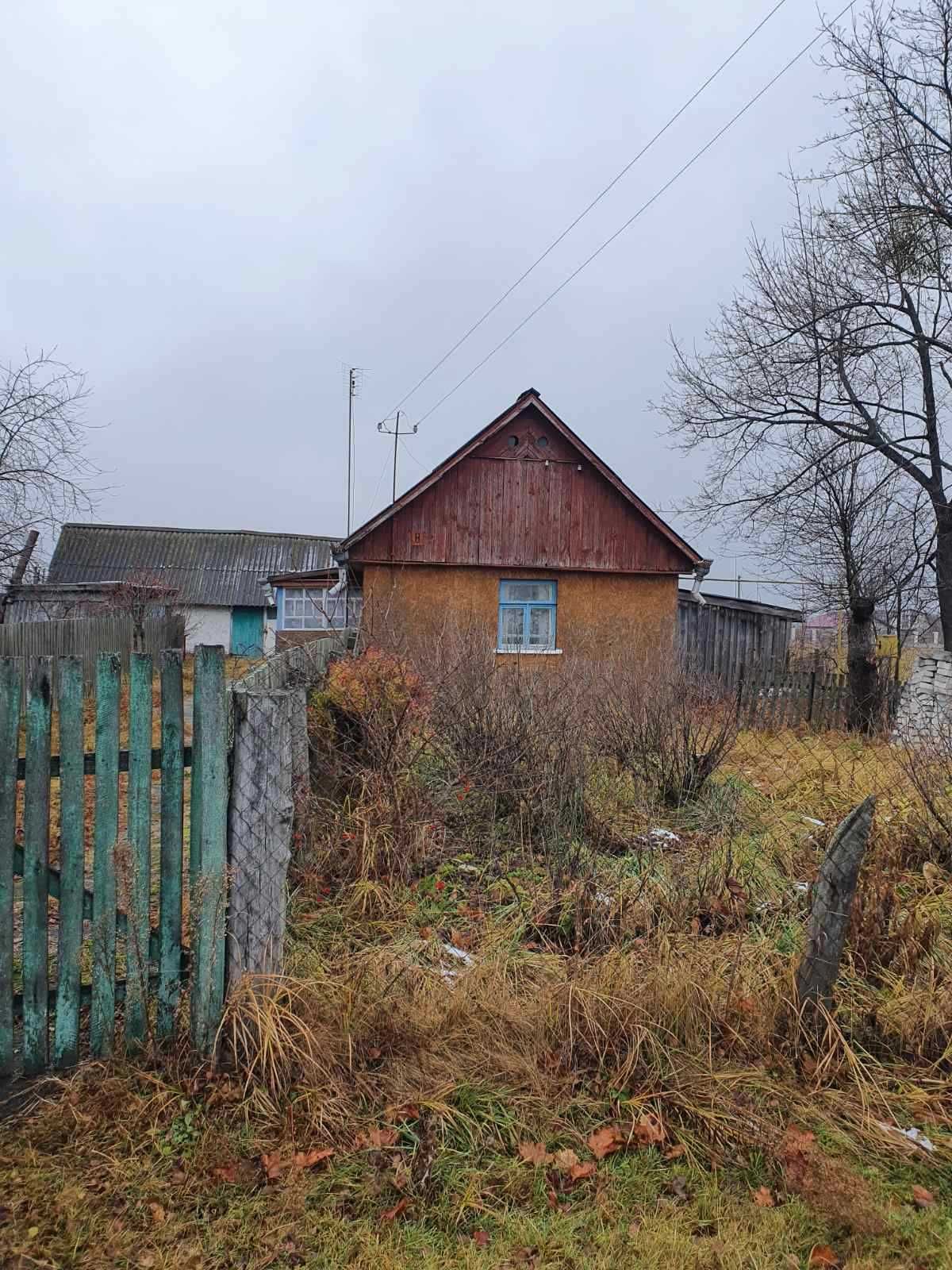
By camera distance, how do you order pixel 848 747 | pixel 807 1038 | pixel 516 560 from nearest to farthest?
pixel 807 1038 < pixel 848 747 < pixel 516 560

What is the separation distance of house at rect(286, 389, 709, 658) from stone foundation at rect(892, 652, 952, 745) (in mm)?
5175

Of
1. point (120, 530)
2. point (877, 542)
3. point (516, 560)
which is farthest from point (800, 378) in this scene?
point (120, 530)

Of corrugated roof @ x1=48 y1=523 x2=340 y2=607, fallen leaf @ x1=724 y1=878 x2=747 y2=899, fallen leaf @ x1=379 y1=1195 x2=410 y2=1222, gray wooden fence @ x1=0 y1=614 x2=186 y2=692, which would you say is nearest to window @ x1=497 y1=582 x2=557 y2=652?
gray wooden fence @ x1=0 y1=614 x2=186 y2=692

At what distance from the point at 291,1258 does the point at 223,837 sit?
1.33m

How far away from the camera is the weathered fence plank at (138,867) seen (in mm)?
2822

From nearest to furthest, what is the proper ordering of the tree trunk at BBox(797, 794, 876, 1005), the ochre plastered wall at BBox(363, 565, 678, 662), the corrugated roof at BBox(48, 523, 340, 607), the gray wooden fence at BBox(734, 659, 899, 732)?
the tree trunk at BBox(797, 794, 876, 1005)
the gray wooden fence at BBox(734, 659, 899, 732)
the ochre plastered wall at BBox(363, 565, 678, 662)
the corrugated roof at BBox(48, 523, 340, 607)

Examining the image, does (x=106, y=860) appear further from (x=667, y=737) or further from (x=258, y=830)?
(x=667, y=737)

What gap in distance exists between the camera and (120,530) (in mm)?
38938

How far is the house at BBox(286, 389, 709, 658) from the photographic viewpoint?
14984 mm

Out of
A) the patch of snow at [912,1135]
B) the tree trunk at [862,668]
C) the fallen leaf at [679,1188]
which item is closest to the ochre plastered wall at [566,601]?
the tree trunk at [862,668]

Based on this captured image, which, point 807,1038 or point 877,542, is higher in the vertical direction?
point 877,542

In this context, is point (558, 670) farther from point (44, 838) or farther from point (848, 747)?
point (44, 838)

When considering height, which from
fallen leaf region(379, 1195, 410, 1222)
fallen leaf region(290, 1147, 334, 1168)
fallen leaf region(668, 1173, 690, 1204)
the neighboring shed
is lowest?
fallen leaf region(668, 1173, 690, 1204)

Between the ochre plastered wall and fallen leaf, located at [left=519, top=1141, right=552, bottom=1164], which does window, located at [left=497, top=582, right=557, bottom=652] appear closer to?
the ochre plastered wall
